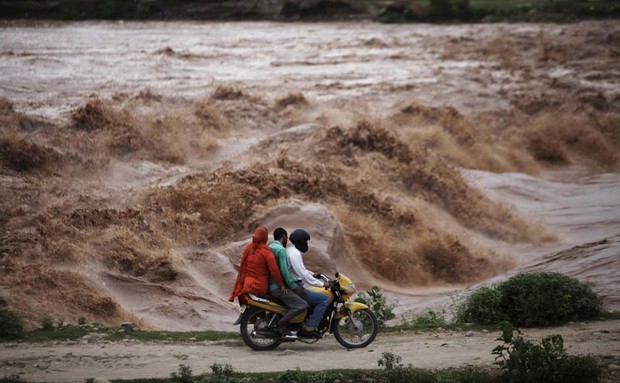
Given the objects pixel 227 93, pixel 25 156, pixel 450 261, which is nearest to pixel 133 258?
pixel 25 156

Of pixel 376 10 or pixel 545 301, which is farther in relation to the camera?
pixel 376 10

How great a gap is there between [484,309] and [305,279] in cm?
408

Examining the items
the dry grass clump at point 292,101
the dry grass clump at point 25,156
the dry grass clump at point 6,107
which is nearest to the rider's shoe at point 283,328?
the dry grass clump at point 25,156

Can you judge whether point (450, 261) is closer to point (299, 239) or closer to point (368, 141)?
point (368, 141)

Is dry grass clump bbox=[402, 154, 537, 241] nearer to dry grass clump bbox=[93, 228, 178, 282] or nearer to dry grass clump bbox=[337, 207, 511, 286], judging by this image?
dry grass clump bbox=[337, 207, 511, 286]

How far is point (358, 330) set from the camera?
45.3ft

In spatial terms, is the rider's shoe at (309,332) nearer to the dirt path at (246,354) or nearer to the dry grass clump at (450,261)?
the dirt path at (246,354)

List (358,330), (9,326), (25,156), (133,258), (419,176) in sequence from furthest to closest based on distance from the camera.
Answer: (419,176) < (25,156) < (133,258) < (9,326) < (358,330)

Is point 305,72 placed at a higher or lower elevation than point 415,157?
higher

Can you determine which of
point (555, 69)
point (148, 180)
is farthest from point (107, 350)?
point (555, 69)

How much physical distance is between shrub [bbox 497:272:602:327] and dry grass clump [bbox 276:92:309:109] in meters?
20.2

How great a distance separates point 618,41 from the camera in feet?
180

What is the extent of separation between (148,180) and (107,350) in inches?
495

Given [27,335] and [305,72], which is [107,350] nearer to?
[27,335]
